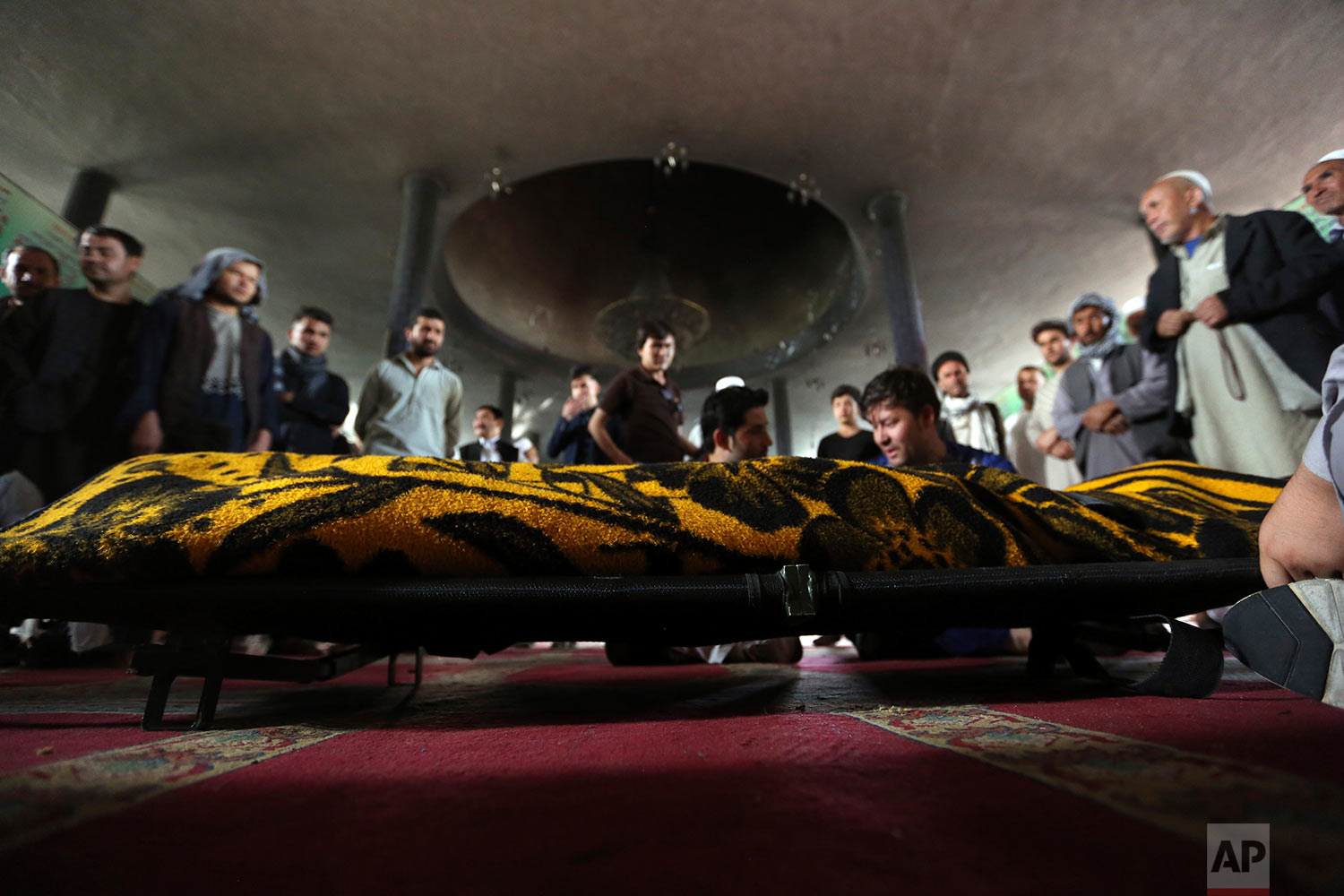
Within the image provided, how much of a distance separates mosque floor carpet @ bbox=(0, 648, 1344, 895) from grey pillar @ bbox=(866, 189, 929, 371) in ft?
18.0

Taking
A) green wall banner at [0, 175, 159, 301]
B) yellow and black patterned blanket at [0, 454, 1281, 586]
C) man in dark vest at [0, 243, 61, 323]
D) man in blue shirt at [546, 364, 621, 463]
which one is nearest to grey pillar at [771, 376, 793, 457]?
man in blue shirt at [546, 364, 621, 463]

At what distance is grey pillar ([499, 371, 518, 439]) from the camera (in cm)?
983

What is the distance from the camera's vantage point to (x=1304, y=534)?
692mm

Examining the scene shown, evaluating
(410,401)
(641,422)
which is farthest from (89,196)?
(641,422)

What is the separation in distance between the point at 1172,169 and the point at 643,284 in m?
5.81

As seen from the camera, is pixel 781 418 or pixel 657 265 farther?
pixel 781 418

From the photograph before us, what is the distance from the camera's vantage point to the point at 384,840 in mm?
390

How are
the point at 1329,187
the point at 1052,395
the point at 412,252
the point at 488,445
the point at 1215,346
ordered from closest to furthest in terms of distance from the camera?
the point at 1329,187 < the point at 1215,346 < the point at 1052,395 < the point at 488,445 < the point at 412,252

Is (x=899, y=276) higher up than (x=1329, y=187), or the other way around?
(x=899, y=276)

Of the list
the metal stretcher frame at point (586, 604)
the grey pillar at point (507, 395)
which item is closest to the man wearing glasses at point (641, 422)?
the metal stretcher frame at point (586, 604)

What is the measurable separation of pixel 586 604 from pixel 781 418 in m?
10.1

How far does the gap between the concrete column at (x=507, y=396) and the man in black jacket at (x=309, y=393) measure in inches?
251

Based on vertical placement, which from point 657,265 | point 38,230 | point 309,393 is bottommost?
point 309,393

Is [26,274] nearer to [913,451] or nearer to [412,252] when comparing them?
[913,451]
